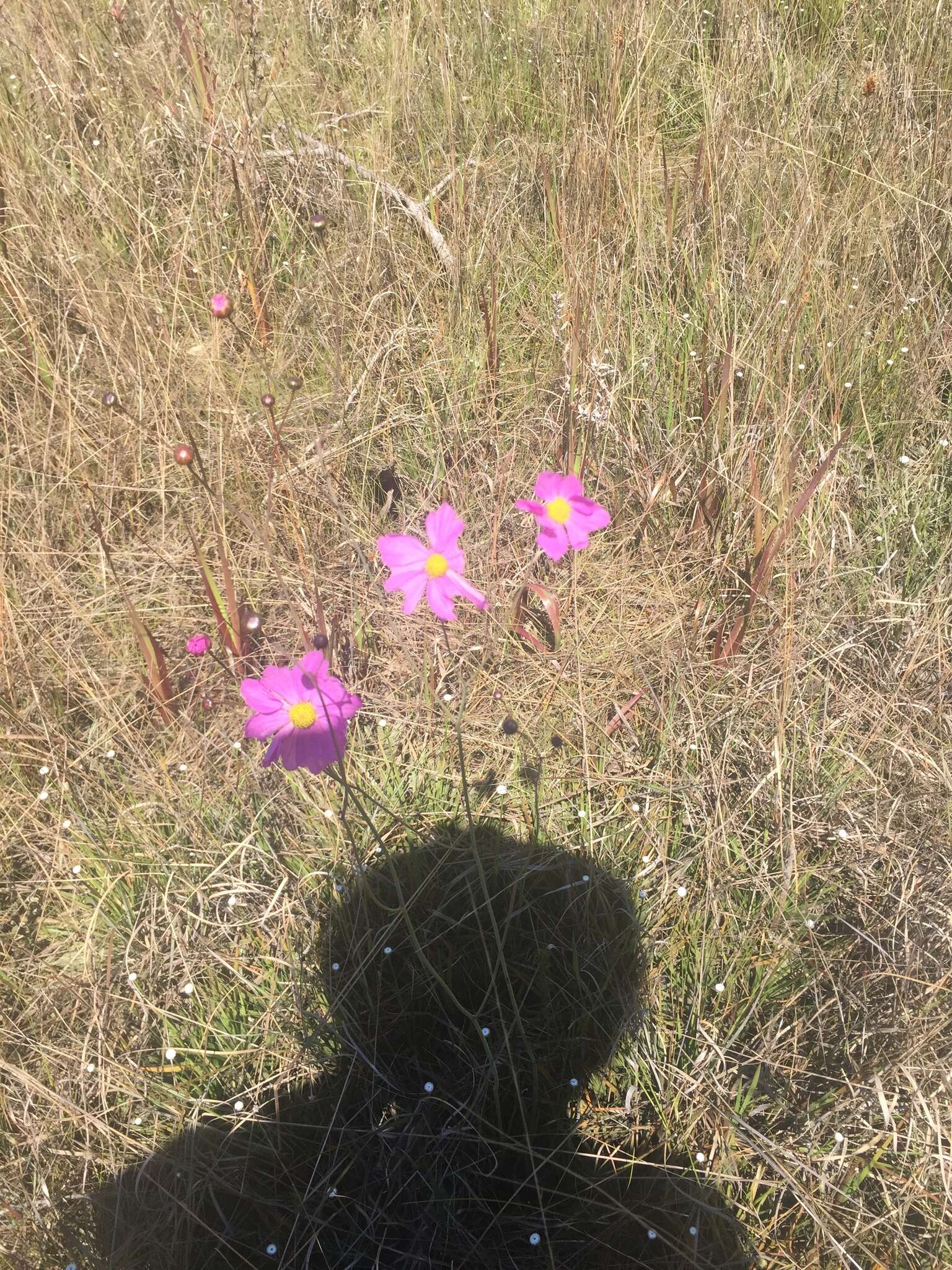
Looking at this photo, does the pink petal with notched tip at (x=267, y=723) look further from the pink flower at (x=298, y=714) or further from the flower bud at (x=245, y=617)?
the flower bud at (x=245, y=617)

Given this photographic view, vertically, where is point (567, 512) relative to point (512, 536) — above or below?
above

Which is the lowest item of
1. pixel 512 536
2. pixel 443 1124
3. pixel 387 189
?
pixel 443 1124

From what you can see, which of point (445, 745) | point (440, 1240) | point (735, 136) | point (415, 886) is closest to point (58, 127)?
point (735, 136)

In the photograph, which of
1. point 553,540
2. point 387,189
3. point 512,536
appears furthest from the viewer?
point 387,189

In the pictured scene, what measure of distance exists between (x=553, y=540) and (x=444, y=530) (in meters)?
0.18

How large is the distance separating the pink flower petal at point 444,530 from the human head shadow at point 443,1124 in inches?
16.3

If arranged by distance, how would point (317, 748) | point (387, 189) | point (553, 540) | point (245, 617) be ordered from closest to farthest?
point (317, 748), point (553, 540), point (245, 617), point (387, 189)

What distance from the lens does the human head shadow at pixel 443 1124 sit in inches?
38.0

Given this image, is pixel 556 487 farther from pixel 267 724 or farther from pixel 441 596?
pixel 267 724

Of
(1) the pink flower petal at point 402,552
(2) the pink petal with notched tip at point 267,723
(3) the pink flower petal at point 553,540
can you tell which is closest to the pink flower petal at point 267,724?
(2) the pink petal with notched tip at point 267,723

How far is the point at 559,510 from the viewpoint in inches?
47.8

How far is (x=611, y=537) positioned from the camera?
1.52 meters

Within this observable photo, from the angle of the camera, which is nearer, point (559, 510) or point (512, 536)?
point (559, 510)

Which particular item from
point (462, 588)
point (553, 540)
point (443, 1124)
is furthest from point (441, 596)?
point (443, 1124)
